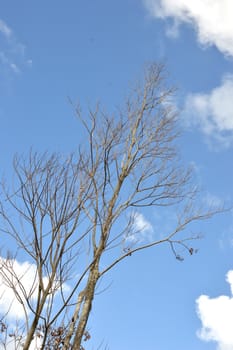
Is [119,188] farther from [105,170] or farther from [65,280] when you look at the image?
[65,280]

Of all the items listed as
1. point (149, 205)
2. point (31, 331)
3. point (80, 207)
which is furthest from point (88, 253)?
point (149, 205)

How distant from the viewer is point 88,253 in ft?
14.2

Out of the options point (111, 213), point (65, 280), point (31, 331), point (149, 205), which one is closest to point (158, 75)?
point (149, 205)

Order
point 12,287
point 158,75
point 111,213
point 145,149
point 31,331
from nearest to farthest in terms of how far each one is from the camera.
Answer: point 31,331
point 12,287
point 111,213
point 145,149
point 158,75

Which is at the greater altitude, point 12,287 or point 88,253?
point 88,253

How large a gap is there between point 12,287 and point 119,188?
192cm

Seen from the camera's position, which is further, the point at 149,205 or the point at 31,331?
the point at 149,205

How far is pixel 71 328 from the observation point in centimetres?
394

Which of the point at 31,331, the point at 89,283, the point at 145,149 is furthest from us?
the point at 145,149

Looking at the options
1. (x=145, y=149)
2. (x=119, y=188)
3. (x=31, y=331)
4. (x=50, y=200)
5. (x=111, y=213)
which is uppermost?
(x=145, y=149)

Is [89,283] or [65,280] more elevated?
[89,283]

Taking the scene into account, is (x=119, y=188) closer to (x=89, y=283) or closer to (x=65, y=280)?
(x=89, y=283)

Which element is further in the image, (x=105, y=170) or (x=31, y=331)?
(x=105, y=170)

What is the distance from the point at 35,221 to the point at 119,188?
157cm
